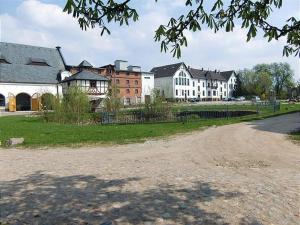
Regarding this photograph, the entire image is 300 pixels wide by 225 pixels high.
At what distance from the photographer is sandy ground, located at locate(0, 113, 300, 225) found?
5.67 m

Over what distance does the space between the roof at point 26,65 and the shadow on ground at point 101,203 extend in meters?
48.3

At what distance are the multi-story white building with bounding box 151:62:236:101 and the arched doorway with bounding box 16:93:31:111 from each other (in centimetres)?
3151

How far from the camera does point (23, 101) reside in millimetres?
55125

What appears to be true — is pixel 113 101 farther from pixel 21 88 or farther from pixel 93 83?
pixel 21 88

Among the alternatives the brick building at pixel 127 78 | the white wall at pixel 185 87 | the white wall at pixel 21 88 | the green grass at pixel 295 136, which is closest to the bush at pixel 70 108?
the green grass at pixel 295 136

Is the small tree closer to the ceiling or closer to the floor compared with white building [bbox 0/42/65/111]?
closer to the floor

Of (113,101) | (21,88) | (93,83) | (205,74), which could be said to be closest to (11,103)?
(21,88)

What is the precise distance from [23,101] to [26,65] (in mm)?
5823

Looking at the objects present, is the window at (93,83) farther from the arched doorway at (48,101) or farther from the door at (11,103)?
the arched doorway at (48,101)

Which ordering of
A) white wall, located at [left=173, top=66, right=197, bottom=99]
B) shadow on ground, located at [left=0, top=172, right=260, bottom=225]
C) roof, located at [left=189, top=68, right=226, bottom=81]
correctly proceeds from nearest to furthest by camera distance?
shadow on ground, located at [left=0, top=172, right=260, bottom=225]
white wall, located at [left=173, top=66, right=197, bottom=99]
roof, located at [left=189, top=68, right=226, bottom=81]

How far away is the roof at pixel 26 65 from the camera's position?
5353 cm

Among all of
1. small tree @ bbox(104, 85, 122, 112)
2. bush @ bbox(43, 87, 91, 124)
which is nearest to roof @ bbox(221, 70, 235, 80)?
small tree @ bbox(104, 85, 122, 112)

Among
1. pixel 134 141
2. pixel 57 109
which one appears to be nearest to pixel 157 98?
pixel 57 109

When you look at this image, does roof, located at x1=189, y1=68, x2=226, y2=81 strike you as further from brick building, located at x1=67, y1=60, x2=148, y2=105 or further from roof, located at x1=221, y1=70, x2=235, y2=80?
brick building, located at x1=67, y1=60, x2=148, y2=105
